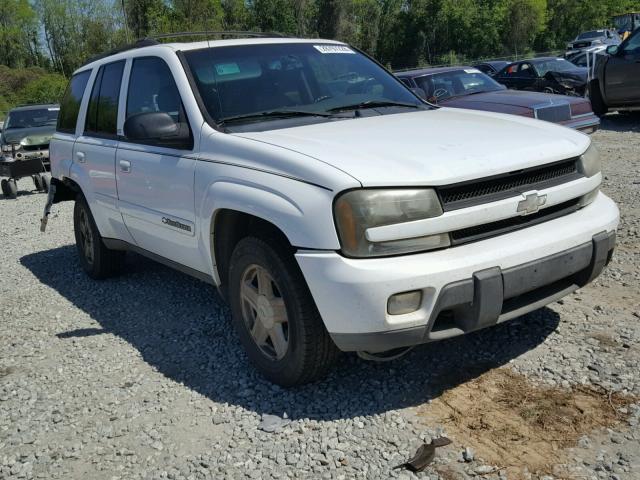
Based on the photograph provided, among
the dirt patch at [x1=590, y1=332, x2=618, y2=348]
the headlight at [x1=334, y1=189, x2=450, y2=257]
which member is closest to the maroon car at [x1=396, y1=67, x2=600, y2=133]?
the dirt patch at [x1=590, y1=332, x2=618, y2=348]

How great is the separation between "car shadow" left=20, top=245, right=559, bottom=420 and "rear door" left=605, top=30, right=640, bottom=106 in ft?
31.1

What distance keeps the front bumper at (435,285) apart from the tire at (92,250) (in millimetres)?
3255

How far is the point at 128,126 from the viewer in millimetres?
3938

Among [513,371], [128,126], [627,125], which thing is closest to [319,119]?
[128,126]

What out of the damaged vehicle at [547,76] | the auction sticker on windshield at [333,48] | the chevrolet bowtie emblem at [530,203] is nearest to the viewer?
the chevrolet bowtie emblem at [530,203]

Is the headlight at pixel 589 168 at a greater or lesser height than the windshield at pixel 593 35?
greater

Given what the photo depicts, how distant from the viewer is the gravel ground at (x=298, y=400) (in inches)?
117

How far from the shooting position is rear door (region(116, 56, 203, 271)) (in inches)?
159

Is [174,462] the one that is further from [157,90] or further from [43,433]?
[157,90]

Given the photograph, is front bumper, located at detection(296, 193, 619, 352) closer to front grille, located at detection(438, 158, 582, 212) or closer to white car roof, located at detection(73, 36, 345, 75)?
front grille, located at detection(438, 158, 582, 212)

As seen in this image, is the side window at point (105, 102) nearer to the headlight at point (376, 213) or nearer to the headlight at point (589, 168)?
the headlight at point (376, 213)

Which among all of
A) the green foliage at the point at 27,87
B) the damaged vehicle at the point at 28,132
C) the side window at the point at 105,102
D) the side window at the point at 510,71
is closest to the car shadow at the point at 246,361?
the side window at the point at 105,102

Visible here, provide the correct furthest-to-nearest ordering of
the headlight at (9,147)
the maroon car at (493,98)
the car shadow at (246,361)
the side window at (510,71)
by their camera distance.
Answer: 1. the side window at (510,71)
2. the headlight at (9,147)
3. the maroon car at (493,98)
4. the car shadow at (246,361)

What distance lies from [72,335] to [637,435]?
371 centimetres
